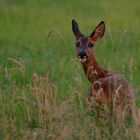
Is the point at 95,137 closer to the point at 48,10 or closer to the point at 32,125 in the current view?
the point at 32,125

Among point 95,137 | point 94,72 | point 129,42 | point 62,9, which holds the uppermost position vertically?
point 62,9

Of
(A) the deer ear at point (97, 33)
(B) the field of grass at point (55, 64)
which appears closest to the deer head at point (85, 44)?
(A) the deer ear at point (97, 33)

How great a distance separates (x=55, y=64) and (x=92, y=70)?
3445mm

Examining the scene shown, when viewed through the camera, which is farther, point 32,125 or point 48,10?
point 48,10

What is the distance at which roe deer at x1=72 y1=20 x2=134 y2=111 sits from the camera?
32.5 feet

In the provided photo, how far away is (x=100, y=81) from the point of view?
10.3m

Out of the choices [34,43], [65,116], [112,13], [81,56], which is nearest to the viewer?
[65,116]

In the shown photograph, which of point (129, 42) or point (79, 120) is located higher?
point (129, 42)

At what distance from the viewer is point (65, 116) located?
9242mm

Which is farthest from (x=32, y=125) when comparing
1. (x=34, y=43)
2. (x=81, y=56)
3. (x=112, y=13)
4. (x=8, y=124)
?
(x=112, y=13)

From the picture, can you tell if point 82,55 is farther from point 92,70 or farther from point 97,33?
point 97,33

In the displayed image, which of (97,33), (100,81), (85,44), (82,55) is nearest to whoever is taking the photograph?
(100,81)

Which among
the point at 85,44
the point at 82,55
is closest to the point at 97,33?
the point at 85,44

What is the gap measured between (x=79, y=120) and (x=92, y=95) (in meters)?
0.81
